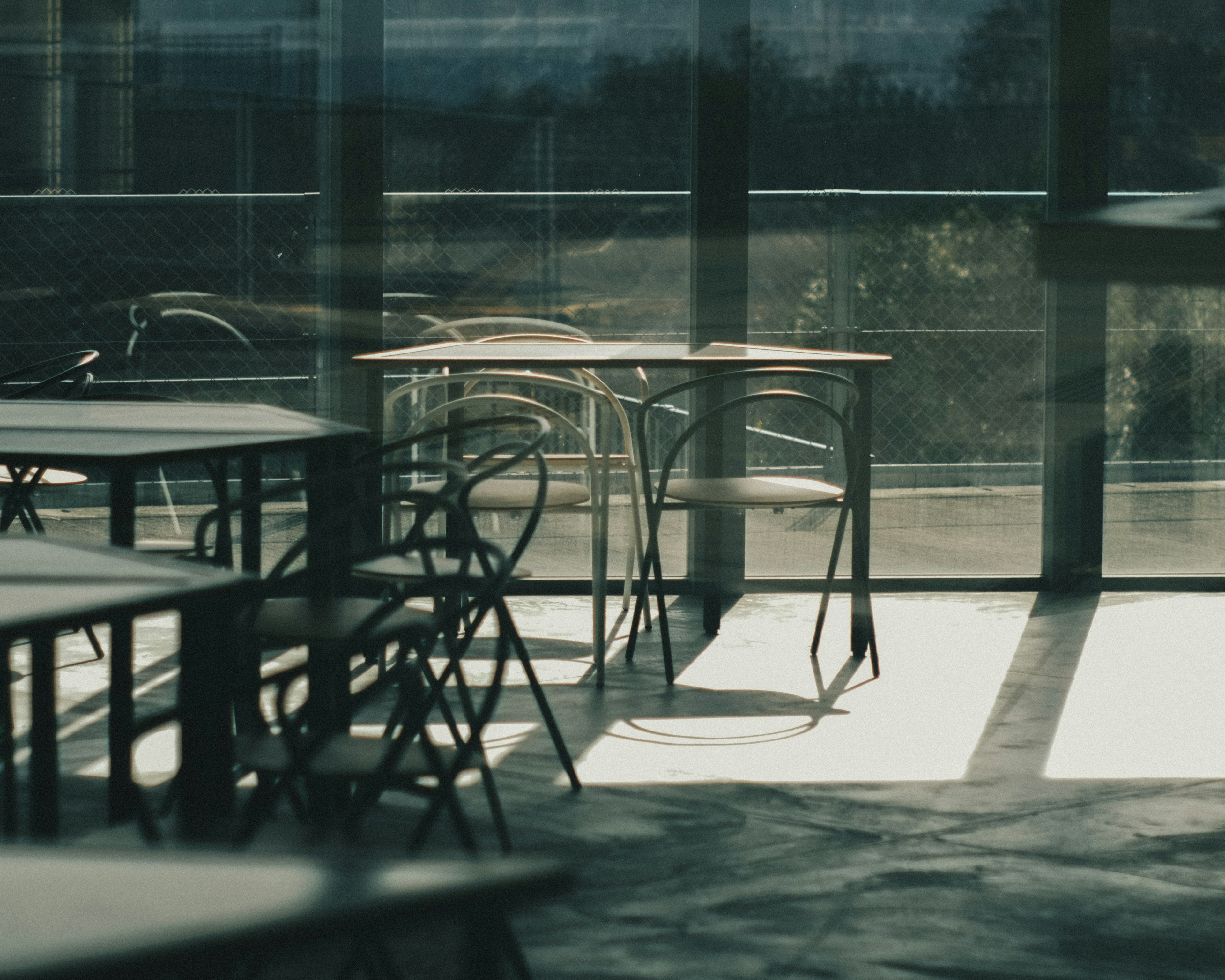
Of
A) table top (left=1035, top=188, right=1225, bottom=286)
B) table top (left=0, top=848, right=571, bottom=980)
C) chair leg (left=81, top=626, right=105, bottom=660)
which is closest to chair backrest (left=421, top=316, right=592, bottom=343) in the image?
chair leg (left=81, top=626, right=105, bottom=660)

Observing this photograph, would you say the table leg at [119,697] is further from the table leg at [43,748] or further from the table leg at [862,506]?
the table leg at [862,506]

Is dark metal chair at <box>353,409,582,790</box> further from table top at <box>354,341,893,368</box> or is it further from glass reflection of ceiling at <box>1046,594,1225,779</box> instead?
glass reflection of ceiling at <box>1046,594,1225,779</box>

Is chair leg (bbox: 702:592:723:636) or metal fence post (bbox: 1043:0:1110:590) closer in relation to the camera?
chair leg (bbox: 702:592:723:636)

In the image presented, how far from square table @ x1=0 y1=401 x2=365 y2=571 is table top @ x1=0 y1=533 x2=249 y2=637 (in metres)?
0.56

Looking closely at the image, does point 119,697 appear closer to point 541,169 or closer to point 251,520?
point 251,520

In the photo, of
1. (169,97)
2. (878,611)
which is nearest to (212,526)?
(169,97)

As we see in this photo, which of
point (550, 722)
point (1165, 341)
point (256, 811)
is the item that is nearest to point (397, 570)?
point (550, 722)

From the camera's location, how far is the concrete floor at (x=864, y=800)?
2.29 m

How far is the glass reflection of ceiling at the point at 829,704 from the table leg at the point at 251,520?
85 centimetres

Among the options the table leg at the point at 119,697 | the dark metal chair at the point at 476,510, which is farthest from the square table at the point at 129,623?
the dark metal chair at the point at 476,510

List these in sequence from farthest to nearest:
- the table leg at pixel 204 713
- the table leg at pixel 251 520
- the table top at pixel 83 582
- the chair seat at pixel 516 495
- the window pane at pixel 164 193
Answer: the window pane at pixel 164 193 < the chair seat at pixel 516 495 < the table leg at pixel 251 520 < the table leg at pixel 204 713 < the table top at pixel 83 582

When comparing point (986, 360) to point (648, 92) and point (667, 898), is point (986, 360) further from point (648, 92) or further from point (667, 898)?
point (667, 898)

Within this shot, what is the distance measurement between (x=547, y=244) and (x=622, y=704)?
2011mm

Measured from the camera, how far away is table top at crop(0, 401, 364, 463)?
225 cm
